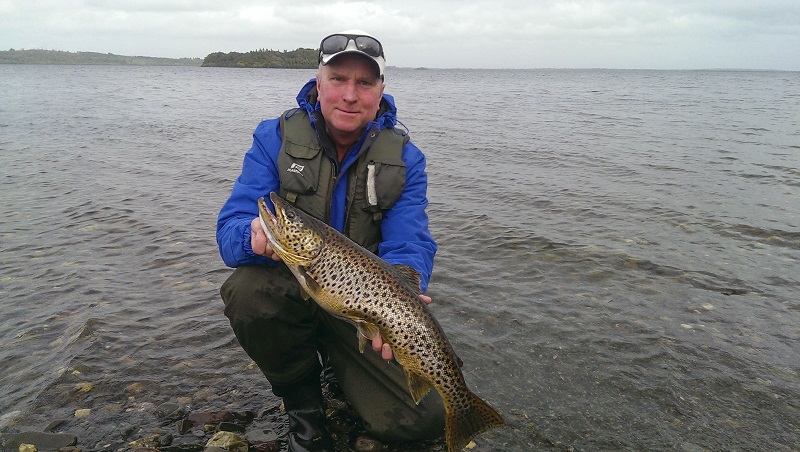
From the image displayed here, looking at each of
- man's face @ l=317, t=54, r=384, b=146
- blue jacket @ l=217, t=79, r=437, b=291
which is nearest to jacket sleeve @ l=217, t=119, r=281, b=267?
blue jacket @ l=217, t=79, r=437, b=291

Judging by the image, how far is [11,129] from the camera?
71.5ft

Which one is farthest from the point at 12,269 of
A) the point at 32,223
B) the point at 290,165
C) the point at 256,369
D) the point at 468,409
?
the point at 468,409

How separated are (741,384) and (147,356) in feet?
19.4

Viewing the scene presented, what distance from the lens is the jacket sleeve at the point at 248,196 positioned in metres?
3.84

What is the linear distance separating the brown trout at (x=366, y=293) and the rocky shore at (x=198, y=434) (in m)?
0.96

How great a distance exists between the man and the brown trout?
0.44 metres

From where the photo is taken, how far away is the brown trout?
133 inches

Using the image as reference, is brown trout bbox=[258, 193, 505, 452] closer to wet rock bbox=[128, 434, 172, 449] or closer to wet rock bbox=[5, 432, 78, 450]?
wet rock bbox=[128, 434, 172, 449]

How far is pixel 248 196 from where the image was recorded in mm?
4141

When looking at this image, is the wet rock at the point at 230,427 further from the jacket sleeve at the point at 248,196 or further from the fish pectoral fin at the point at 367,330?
the fish pectoral fin at the point at 367,330

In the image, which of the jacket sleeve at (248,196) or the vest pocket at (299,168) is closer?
the jacket sleeve at (248,196)

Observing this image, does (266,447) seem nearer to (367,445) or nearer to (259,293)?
(367,445)

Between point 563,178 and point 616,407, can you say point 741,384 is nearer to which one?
point 616,407

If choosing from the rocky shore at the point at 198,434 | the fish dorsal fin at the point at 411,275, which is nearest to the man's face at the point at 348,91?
the fish dorsal fin at the point at 411,275
